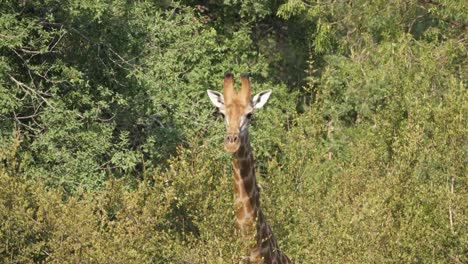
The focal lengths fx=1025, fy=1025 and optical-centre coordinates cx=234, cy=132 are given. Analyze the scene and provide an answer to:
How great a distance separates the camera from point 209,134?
891 inches

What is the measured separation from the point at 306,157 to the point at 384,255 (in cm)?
543

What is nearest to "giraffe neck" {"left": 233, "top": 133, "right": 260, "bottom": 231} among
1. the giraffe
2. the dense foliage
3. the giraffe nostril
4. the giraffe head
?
the giraffe

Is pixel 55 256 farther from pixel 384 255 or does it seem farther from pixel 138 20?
pixel 138 20

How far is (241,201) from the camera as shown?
47.0 ft

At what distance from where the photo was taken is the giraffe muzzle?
43.4 feet

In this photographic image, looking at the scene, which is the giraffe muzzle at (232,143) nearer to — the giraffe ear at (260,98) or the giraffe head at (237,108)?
the giraffe head at (237,108)

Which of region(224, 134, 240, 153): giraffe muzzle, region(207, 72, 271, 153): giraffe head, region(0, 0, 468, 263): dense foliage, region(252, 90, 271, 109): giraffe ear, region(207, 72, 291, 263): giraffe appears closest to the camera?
region(224, 134, 240, 153): giraffe muzzle

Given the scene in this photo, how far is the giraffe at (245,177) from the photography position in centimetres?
1386

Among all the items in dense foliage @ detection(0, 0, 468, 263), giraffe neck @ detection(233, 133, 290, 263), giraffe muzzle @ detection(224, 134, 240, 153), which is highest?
giraffe muzzle @ detection(224, 134, 240, 153)

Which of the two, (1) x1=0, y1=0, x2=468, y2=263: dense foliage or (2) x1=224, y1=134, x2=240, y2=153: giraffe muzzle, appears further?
(1) x1=0, y1=0, x2=468, y2=263: dense foliage

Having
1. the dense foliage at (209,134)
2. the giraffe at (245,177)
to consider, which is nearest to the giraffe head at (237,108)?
the giraffe at (245,177)

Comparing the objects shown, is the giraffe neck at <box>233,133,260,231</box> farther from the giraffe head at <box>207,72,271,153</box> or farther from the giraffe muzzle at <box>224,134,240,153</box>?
the giraffe muzzle at <box>224,134,240,153</box>

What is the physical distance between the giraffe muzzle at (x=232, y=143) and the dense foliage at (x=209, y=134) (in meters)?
1.20

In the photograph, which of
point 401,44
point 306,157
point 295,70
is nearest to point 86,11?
point 306,157
